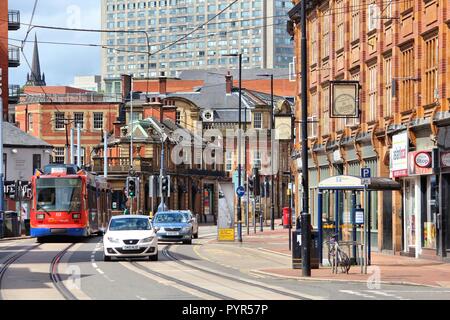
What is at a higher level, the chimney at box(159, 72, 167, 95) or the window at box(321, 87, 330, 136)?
the chimney at box(159, 72, 167, 95)

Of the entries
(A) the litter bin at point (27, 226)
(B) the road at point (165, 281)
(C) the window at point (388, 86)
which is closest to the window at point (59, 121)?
(A) the litter bin at point (27, 226)

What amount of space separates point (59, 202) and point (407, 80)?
17.4 meters

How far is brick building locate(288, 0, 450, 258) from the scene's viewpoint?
34656 millimetres

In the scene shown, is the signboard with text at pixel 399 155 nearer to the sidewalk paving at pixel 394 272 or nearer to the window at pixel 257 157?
the sidewalk paving at pixel 394 272

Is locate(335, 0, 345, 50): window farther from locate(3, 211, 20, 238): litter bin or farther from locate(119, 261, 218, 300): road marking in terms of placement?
locate(3, 211, 20, 238): litter bin

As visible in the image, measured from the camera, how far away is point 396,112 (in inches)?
1550

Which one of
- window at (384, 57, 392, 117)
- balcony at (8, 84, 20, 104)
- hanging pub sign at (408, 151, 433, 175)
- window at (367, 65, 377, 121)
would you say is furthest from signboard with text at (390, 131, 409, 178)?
balcony at (8, 84, 20, 104)

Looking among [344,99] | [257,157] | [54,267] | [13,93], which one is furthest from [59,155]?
Result: [54,267]

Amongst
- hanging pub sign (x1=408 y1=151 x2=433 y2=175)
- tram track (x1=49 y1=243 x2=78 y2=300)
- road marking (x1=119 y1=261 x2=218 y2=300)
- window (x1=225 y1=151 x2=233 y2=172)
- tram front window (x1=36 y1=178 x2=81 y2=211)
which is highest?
window (x1=225 y1=151 x2=233 y2=172)

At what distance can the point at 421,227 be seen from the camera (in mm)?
37062

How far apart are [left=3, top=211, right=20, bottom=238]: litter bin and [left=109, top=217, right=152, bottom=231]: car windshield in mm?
23998

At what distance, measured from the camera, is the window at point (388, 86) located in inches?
1602

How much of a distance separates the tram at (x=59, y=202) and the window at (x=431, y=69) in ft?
60.1

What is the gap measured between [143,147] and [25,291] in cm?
7925
